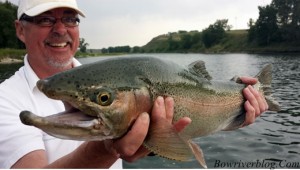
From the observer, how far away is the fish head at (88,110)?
8.45 feet

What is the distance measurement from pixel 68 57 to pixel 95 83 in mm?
1778

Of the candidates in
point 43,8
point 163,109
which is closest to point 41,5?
point 43,8

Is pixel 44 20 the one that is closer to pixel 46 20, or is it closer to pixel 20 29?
pixel 46 20

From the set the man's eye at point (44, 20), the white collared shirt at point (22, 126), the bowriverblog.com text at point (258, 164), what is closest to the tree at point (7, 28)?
the bowriverblog.com text at point (258, 164)

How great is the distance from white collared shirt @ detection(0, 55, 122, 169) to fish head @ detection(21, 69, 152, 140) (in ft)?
→ 2.73

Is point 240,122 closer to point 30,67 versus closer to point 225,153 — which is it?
point 30,67

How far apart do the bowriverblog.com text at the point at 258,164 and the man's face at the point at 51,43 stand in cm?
723

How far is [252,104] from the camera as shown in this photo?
4.69 meters

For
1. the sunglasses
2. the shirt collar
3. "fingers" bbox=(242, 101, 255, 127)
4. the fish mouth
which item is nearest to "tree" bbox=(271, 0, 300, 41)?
"fingers" bbox=(242, 101, 255, 127)

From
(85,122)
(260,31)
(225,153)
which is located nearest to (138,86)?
(85,122)

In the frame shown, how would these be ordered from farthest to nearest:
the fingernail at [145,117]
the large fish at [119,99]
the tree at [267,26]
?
the tree at [267,26] → the fingernail at [145,117] → the large fish at [119,99]

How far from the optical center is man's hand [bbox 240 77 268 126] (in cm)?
462

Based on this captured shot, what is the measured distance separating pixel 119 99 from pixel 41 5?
2.11 meters

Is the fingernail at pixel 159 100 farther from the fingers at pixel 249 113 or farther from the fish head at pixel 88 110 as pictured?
the fingers at pixel 249 113
